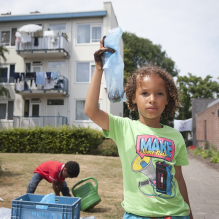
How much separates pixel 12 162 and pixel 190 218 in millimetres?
10452

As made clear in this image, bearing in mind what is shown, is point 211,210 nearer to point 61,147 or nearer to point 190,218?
point 190,218

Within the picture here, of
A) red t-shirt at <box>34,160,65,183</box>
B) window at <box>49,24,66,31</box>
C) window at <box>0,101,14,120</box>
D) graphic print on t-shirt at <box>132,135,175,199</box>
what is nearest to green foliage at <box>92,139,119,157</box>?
window at <box>0,101,14,120</box>

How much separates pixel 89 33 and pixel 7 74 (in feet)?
24.9

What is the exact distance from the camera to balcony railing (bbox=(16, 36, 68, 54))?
789 inches

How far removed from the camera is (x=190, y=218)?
2070 mm

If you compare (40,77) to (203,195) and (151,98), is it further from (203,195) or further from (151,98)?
(151,98)

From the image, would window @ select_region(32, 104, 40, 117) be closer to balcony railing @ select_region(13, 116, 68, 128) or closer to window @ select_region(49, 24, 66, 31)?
balcony railing @ select_region(13, 116, 68, 128)

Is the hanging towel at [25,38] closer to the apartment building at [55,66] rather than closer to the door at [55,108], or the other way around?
the apartment building at [55,66]

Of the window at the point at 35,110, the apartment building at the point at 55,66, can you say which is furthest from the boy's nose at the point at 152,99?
the window at the point at 35,110

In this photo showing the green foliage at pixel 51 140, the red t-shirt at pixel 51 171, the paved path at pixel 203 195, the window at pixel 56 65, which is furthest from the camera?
the window at pixel 56 65

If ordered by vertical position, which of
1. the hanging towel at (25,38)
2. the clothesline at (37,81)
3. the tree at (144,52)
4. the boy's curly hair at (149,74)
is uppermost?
the tree at (144,52)

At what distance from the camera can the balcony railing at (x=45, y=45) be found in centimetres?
2005

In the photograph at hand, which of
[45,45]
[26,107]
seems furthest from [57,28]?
[26,107]

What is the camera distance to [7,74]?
70.7 feet
